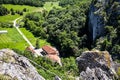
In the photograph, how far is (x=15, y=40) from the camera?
348 ft

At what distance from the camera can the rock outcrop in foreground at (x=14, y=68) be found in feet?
65.4

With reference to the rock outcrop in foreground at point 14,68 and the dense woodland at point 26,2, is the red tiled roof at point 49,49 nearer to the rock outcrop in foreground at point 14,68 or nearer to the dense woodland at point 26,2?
the rock outcrop in foreground at point 14,68

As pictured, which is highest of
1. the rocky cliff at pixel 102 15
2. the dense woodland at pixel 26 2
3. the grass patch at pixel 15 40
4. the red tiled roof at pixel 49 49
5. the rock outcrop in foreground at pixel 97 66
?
the rock outcrop in foreground at pixel 97 66

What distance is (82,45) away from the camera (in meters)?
100

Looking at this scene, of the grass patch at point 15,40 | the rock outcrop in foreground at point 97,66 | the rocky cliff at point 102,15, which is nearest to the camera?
the rock outcrop in foreground at point 97,66

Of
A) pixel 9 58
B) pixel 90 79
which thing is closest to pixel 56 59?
pixel 90 79

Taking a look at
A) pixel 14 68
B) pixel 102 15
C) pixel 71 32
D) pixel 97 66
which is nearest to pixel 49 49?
pixel 71 32

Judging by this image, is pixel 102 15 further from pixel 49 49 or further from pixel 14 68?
pixel 14 68

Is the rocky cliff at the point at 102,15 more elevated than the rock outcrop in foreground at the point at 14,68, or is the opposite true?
the rock outcrop in foreground at the point at 14,68

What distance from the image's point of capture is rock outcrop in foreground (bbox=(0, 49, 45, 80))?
19.9 meters

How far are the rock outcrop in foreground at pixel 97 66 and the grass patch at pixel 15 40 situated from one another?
6671 centimetres

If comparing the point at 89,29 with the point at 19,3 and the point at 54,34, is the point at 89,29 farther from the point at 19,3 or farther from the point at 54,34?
the point at 19,3

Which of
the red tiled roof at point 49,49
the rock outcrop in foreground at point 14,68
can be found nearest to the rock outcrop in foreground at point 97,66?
the rock outcrop in foreground at point 14,68

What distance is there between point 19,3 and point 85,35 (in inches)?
2703
